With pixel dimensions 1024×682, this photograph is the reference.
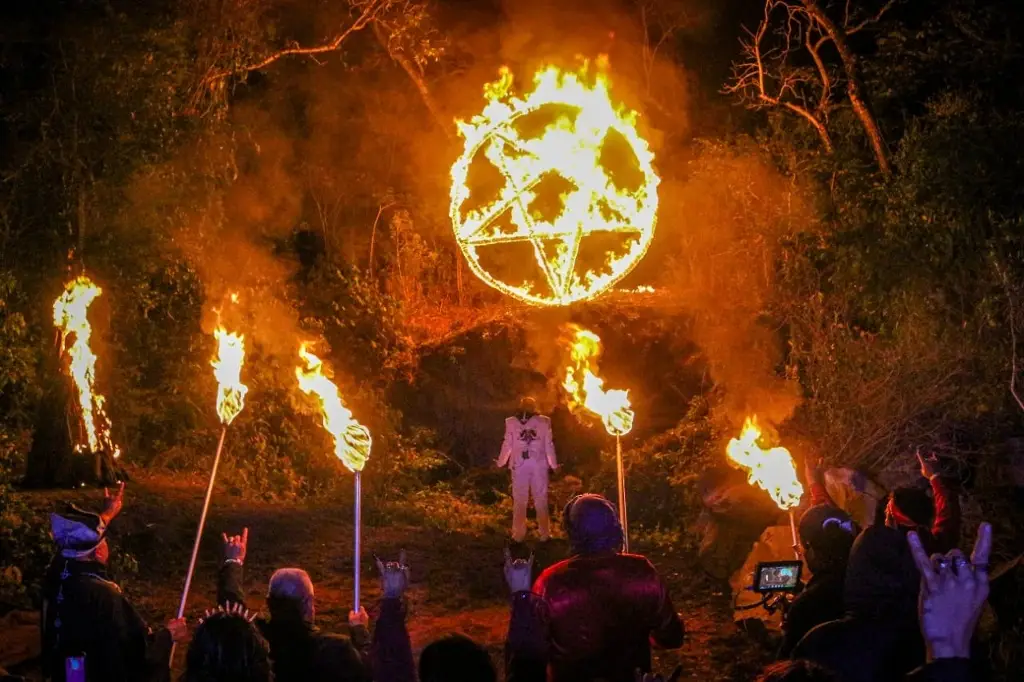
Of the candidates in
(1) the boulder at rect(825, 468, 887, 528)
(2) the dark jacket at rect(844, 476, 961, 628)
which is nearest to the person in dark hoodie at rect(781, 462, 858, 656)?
(2) the dark jacket at rect(844, 476, 961, 628)

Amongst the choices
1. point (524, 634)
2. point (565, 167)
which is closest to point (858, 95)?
point (565, 167)

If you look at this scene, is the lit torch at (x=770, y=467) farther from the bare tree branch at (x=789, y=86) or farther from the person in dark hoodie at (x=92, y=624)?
the person in dark hoodie at (x=92, y=624)

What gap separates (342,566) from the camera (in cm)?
1162

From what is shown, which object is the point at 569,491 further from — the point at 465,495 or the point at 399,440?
the point at 399,440

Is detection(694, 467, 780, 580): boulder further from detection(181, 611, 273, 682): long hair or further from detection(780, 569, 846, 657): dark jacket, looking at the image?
detection(181, 611, 273, 682): long hair

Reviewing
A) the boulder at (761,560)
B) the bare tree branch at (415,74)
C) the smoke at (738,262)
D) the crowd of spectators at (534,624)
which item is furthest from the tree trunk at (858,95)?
the crowd of spectators at (534,624)

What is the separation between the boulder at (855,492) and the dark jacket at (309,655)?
20.7 feet

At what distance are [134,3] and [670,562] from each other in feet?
30.6

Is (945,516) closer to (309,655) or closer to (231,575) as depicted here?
(309,655)

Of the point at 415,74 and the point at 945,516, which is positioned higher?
the point at 415,74

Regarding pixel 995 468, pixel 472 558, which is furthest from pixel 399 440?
pixel 995 468

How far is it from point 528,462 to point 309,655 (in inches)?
337

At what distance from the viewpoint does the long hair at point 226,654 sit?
361 cm

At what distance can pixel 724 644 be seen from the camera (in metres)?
9.03
